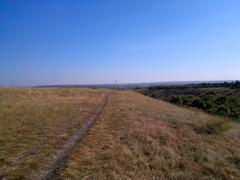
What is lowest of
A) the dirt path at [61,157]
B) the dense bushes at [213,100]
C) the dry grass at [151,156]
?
the dense bushes at [213,100]

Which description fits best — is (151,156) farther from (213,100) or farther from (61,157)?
(213,100)

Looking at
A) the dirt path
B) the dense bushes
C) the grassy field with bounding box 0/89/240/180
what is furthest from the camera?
the dense bushes

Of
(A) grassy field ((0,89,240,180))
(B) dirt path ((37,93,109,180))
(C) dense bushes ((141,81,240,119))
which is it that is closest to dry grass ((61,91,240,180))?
(A) grassy field ((0,89,240,180))

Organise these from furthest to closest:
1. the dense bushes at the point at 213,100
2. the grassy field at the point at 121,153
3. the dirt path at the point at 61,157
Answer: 1. the dense bushes at the point at 213,100
2. the grassy field at the point at 121,153
3. the dirt path at the point at 61,157

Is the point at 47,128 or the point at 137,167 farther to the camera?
the point at 47,128

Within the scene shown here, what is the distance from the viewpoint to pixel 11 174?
5.80 metres

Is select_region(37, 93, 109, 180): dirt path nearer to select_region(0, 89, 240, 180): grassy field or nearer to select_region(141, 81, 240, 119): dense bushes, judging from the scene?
select_region(0, 89, 240, 180): grassy field

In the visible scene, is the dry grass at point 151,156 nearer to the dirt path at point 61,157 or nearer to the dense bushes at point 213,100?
the dirt path at point 61,157

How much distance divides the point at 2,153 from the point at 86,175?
11.4ft

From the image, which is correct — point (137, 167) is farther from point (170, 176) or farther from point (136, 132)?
point (136, 132)

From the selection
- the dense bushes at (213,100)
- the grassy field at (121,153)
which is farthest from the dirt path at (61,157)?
the dense bushes at (213,100)

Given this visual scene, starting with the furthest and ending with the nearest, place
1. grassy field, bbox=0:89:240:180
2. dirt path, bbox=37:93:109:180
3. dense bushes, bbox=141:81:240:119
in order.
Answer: dense bushes, bbox=141:81:240:119 < grassy field, bbox=0:89:240:180 < dirt path, bbox=37:93:109:180

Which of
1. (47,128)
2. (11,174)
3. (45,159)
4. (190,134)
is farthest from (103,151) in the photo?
(190,134)

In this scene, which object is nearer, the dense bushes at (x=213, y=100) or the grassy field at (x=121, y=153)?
the grassy field at (x=121, y=153)
